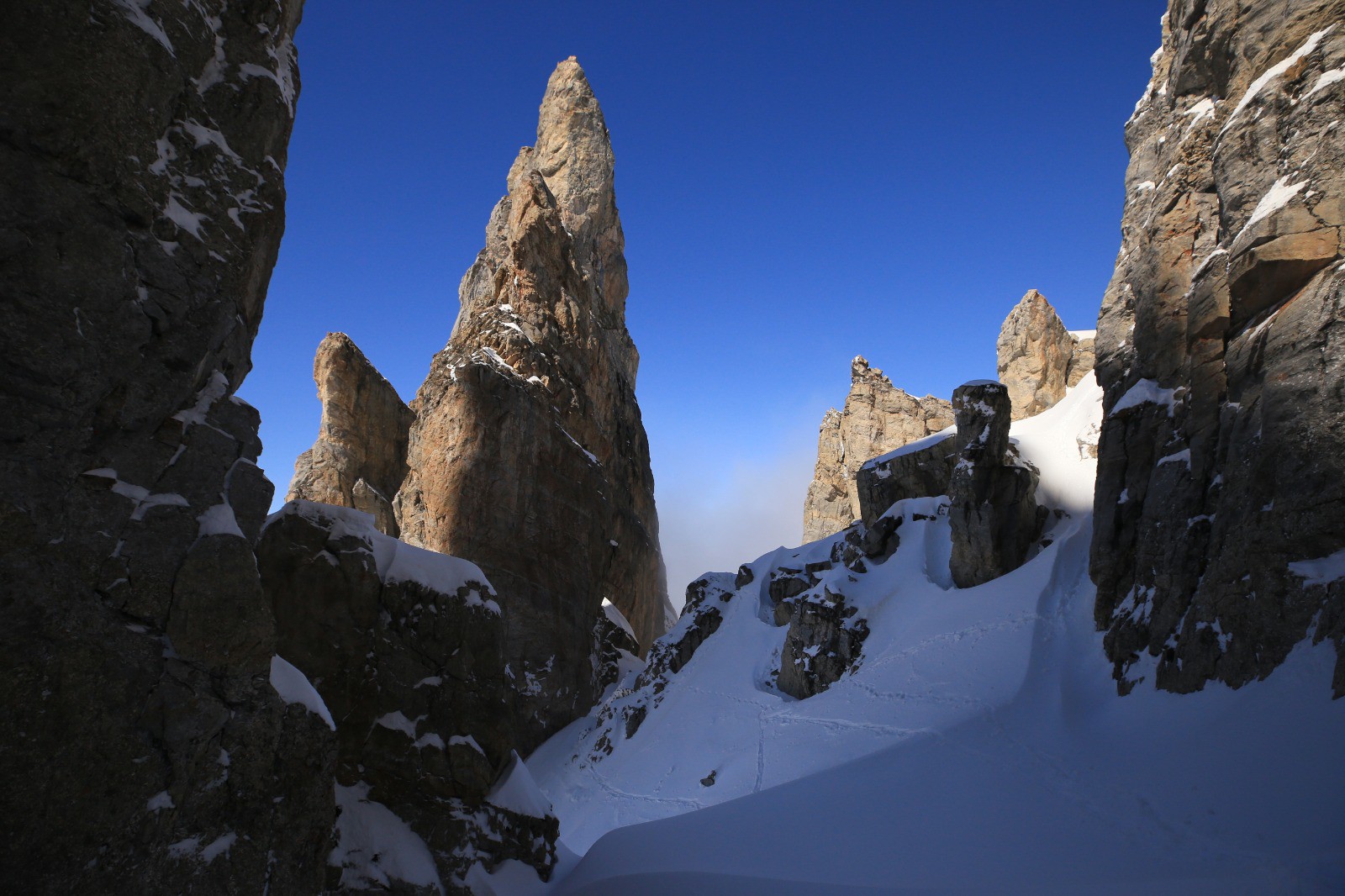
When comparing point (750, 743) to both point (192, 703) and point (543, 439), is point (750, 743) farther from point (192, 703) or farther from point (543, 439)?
point (192, 703)

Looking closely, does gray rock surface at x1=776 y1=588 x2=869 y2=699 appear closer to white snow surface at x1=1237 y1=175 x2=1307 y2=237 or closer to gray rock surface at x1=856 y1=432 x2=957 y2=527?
gray rock surface at x1=856 y1=432 x2=957 y2=527

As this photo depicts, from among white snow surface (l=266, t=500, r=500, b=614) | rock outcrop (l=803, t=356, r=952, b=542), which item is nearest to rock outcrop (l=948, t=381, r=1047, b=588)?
white snow surface (l=266, t=500, r=500, b=614)

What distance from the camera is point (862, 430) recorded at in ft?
196

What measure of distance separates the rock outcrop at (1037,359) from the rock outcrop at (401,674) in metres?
49.2

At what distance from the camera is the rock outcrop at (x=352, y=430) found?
2986 cm

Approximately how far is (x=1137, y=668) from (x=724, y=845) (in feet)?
32.5

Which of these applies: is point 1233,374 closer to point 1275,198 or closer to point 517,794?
point 1275,198

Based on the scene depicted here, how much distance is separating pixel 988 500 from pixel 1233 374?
13.0 meters

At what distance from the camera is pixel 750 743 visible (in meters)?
24.1

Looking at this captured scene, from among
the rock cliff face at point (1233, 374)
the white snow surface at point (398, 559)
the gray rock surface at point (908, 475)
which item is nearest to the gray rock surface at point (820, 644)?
the gray rock surface at point (908, 475)

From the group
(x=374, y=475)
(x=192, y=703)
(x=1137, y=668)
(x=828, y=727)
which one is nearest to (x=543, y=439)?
(x=374, y=475)

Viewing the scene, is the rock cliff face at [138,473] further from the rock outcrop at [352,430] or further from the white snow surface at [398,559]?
the rock outcrop at [352,430]

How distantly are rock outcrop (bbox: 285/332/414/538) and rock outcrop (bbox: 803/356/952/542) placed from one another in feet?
131

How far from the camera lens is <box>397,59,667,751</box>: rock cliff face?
3127 centimetres
